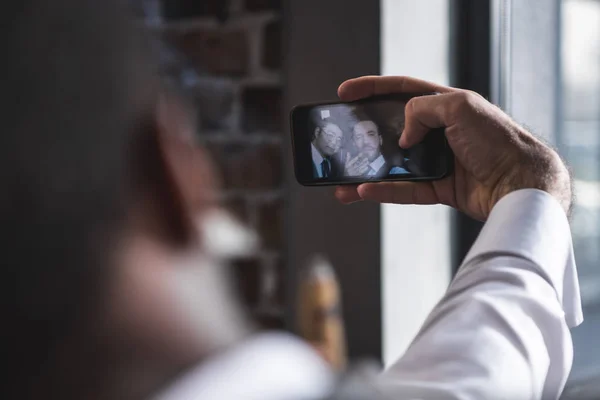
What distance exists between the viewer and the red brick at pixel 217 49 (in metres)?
0.72

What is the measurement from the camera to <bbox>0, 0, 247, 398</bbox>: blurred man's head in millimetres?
174

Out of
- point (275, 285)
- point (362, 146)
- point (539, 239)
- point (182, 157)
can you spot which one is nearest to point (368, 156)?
point (362, 146)

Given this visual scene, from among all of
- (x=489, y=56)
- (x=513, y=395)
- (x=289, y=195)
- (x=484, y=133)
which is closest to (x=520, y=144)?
(x=484, y=133)

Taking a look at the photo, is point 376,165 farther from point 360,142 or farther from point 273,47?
point 273,47

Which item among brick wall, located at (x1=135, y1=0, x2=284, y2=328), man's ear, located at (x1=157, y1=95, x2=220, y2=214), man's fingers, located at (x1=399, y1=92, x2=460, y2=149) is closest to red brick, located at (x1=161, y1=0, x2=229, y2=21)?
brick wall, located at (x1=135, y1=0, x2=284, y2=328)

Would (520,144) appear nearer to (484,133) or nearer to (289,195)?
(484,133)

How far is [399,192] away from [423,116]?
65 mm

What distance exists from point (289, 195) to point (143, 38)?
1.88 feet

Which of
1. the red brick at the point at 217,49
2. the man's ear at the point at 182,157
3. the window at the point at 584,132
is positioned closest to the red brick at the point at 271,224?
the red brick at the point at 217,49

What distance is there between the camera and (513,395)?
0.32m

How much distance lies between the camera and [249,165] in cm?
74

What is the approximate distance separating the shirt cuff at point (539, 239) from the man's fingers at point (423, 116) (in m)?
0.06

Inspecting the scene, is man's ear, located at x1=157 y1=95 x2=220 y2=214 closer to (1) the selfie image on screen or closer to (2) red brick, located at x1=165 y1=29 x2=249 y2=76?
(1) the selfie image on screen

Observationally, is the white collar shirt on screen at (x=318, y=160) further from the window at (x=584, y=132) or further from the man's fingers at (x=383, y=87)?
the window at (x=584, y=132)
